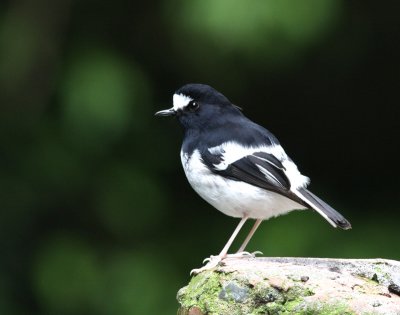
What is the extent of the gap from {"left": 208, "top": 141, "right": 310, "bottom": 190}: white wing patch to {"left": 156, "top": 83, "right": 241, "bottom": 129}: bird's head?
0.24 m

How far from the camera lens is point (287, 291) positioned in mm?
2838

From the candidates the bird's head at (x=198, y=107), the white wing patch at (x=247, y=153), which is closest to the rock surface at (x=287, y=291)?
the white wing patch at (x=247, y=153)

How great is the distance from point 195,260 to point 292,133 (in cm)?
118

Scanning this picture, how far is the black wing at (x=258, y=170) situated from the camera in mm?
3752

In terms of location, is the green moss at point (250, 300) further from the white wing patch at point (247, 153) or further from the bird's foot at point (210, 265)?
the white wing patch at point (247, 153)

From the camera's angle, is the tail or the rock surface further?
the tail

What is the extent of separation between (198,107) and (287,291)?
1591mm

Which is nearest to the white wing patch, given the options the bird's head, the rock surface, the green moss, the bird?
the bird

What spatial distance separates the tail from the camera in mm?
3541

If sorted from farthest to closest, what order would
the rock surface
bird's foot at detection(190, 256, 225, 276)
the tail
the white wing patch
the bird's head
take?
the bird's head
the white wing patch
the tail
bird's foot at detection(190, 256, 225, 276)
the rock surface

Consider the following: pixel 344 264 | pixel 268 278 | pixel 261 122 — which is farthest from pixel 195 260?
pixel 268 278

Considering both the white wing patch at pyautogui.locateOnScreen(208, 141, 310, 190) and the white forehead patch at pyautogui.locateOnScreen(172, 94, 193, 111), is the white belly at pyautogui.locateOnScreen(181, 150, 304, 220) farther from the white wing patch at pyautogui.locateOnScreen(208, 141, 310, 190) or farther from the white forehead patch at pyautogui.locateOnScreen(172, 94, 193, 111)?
the white forehead patch at pyautogui.locateOnScreen(172, 94, 193, 111)

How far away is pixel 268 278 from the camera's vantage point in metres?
2.91

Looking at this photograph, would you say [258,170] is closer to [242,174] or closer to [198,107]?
[242,174]
